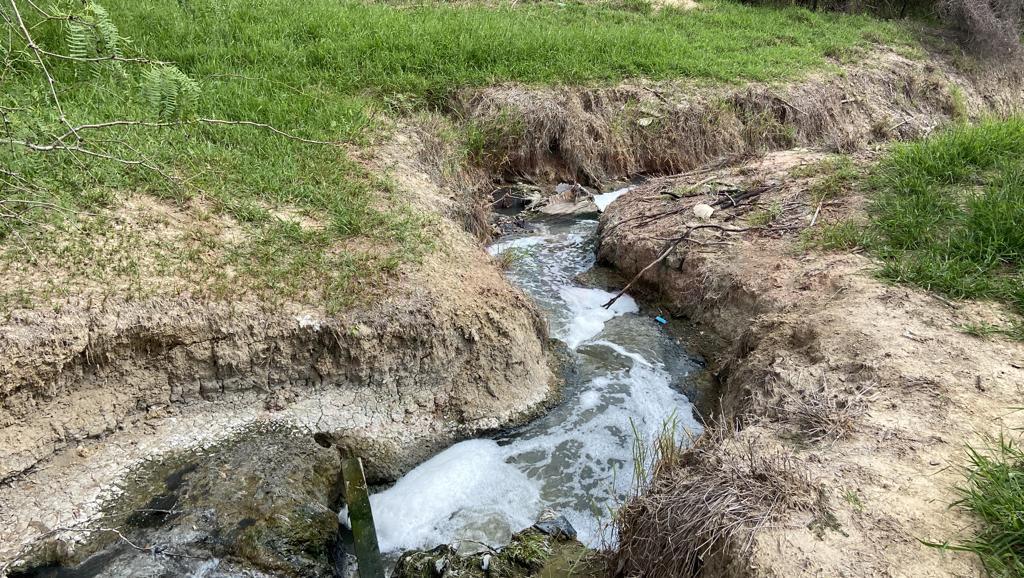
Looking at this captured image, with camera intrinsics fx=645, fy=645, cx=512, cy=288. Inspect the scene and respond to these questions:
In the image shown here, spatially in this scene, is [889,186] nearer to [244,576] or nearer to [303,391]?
[303,391]

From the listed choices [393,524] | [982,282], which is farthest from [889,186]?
[393,524]

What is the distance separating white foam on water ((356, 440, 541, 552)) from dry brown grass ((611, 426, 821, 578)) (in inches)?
30.9

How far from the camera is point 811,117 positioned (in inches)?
381

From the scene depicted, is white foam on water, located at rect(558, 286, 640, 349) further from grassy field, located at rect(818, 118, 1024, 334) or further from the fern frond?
the fern frond

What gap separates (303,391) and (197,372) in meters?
0.57

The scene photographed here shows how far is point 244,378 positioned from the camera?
143 inches

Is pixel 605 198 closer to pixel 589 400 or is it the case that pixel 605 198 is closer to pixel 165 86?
pixel 589 400

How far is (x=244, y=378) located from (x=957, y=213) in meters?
5.10

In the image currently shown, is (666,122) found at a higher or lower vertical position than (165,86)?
lower

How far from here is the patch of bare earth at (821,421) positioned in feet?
8.02

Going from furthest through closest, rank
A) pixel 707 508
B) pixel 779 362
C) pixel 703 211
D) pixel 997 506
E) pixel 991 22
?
pixel 991 22, pixel 703 211, pixel 779 362, pixel 707 508, pixel 997 506

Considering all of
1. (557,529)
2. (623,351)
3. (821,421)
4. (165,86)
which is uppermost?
(165,86)

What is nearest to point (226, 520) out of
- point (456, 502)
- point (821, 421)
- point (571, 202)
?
point (456, 502)

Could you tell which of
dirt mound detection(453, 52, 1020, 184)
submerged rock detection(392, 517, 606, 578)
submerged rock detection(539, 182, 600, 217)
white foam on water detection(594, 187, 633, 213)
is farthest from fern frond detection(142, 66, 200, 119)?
white foam on water detection(594, 187, 633, 213)
